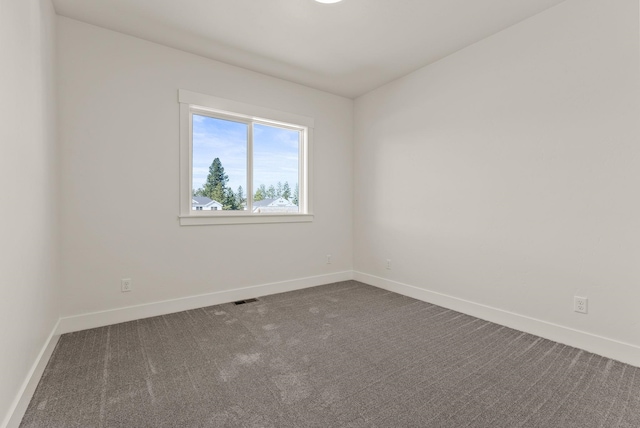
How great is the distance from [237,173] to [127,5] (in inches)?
67.6

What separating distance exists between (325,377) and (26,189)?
2.03m

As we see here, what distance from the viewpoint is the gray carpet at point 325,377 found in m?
1.49

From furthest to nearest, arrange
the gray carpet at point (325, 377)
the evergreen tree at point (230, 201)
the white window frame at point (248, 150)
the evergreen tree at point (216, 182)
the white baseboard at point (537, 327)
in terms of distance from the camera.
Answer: the evergreen tree at point (230, 201)
the evergreen tree at point (216, 182)
the white window frame at point (248, 150)
the white baseboard at point (537, 327)
the gray carpet at point (325, 377)

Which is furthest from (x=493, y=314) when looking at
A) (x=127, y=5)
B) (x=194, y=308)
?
(x=127, y=5)

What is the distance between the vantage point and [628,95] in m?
2.00

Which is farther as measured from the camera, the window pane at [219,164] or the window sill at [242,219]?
the window pane at [219,164]

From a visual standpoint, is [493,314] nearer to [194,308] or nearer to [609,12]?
[609,12]

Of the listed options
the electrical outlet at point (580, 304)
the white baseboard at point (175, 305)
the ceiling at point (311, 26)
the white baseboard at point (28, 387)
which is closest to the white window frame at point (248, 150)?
the ceiling at point (311, 26)

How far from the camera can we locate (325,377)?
183 centimetres

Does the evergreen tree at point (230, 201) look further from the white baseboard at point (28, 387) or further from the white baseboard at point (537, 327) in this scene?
the white baseboard at point (537, 327)

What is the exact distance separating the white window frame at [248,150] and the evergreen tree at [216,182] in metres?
0.17

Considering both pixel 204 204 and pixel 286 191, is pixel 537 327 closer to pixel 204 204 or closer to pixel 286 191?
pixel 286 191

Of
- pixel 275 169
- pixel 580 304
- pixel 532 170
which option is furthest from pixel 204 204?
pixel 580 304

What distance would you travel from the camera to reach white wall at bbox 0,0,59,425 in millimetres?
1359
